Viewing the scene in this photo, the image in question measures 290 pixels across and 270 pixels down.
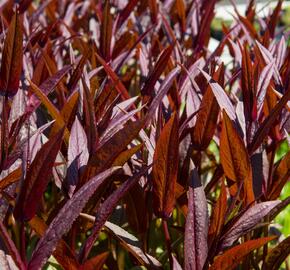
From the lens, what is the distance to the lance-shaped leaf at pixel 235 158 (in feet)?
4.05

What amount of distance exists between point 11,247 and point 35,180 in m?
0.11

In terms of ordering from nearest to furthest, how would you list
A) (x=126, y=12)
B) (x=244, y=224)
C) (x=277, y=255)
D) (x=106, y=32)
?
(x=244, y=224) < (x=277, y=255) < (x=106, y=32) < (x=126, y=12)

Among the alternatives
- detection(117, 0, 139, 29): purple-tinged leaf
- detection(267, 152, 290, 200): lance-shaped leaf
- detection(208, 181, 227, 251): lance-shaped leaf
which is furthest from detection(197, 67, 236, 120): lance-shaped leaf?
detection(117, 0, 139, 29): purple-tinged leaf

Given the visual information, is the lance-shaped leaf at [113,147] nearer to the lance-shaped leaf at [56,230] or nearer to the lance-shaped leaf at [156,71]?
the lance-shaped leaf at [56,230]

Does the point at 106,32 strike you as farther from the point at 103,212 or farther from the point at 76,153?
the point at 103,212

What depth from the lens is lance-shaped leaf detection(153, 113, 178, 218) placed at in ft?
3.71

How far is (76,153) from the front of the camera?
3.97 ft

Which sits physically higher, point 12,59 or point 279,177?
point 12,59

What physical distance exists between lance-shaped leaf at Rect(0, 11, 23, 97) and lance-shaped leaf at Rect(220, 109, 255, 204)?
17.0 inches

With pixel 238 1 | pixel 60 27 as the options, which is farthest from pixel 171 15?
pixel 238 1

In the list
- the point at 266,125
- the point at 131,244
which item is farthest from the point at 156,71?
the point at 131,244

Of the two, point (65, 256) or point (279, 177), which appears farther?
point (279, 177)

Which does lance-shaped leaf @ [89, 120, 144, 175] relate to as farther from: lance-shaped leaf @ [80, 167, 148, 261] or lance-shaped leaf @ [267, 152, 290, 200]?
lance-shaped leaf @ [267, 152, 290, 200]

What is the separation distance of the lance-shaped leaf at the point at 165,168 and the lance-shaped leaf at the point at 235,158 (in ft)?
0.46
